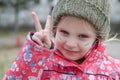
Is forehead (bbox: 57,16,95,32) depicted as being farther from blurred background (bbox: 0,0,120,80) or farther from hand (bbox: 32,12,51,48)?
blurred background (bbox: 0,0,120,80)

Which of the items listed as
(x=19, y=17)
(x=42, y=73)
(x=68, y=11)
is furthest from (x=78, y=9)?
(x=19, y=17)

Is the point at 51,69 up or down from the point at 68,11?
down

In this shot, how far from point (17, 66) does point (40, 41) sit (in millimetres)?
239

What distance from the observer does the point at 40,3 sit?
23.2 metres

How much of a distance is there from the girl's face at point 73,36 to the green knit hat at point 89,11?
0.13 feet

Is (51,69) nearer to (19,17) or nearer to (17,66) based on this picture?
(17,66)

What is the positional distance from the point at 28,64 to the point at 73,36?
1.24ft

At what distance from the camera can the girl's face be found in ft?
8.19

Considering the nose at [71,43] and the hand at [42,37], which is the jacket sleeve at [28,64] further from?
the nose at [71,43]

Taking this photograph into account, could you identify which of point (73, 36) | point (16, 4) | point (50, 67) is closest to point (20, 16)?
point (16, 4)

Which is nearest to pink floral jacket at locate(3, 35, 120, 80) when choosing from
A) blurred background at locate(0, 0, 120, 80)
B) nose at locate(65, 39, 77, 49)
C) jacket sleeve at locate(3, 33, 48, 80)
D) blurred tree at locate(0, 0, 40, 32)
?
jacket sleeve at locate(3, 33, 48, 80)

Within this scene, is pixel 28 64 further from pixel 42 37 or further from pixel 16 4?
pixel 16 4

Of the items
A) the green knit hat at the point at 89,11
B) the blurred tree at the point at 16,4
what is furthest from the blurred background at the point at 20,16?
the green knit hat at the point at 89,11

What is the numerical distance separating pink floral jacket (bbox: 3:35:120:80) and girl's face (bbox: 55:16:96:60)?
72 mm
